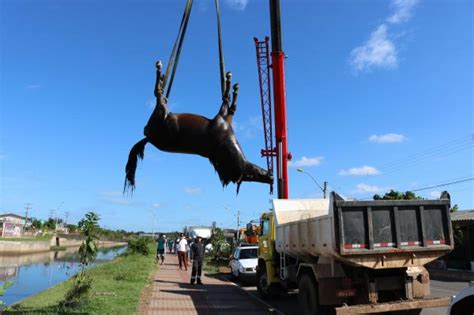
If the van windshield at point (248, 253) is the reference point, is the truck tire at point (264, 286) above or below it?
below

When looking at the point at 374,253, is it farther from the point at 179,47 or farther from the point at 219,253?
the point at 219,253

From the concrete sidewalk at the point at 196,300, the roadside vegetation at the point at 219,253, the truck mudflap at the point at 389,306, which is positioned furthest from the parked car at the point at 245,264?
the roadside vegetation at the point at 219,253

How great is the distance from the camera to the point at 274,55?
1250 cm

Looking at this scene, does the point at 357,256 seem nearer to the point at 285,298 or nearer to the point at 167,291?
the point at 285,298

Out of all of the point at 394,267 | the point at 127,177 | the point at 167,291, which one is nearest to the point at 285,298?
the point at 167,291

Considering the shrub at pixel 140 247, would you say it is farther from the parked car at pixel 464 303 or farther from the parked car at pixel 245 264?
the parked car at pixel 464 303

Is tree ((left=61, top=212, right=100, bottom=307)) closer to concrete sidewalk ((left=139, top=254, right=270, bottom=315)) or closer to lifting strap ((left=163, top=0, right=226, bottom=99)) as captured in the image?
concrete sidewalk ((left=139, top=254, right=270, bottom=315))

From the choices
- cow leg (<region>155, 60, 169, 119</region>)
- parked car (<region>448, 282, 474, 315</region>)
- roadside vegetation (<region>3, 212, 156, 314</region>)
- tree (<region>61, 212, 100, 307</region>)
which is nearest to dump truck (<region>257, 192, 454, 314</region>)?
parked car (<region>448, 282, 474, 315</region>)

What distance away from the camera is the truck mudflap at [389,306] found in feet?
27.8

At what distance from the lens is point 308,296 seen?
393 inches

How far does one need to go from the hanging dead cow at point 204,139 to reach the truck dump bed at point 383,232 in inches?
167

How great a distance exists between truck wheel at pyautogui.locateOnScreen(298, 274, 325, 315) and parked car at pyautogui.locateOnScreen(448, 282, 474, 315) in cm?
348

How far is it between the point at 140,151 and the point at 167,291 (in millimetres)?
11008

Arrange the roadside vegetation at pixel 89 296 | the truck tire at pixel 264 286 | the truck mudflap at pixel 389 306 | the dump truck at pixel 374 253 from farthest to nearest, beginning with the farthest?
the truck tire at pixel 264 286 → the roadside vegetation at pixel 89 296 → the dump truck at pixel 374 253 → the truck mudflap at pixel 389 306
